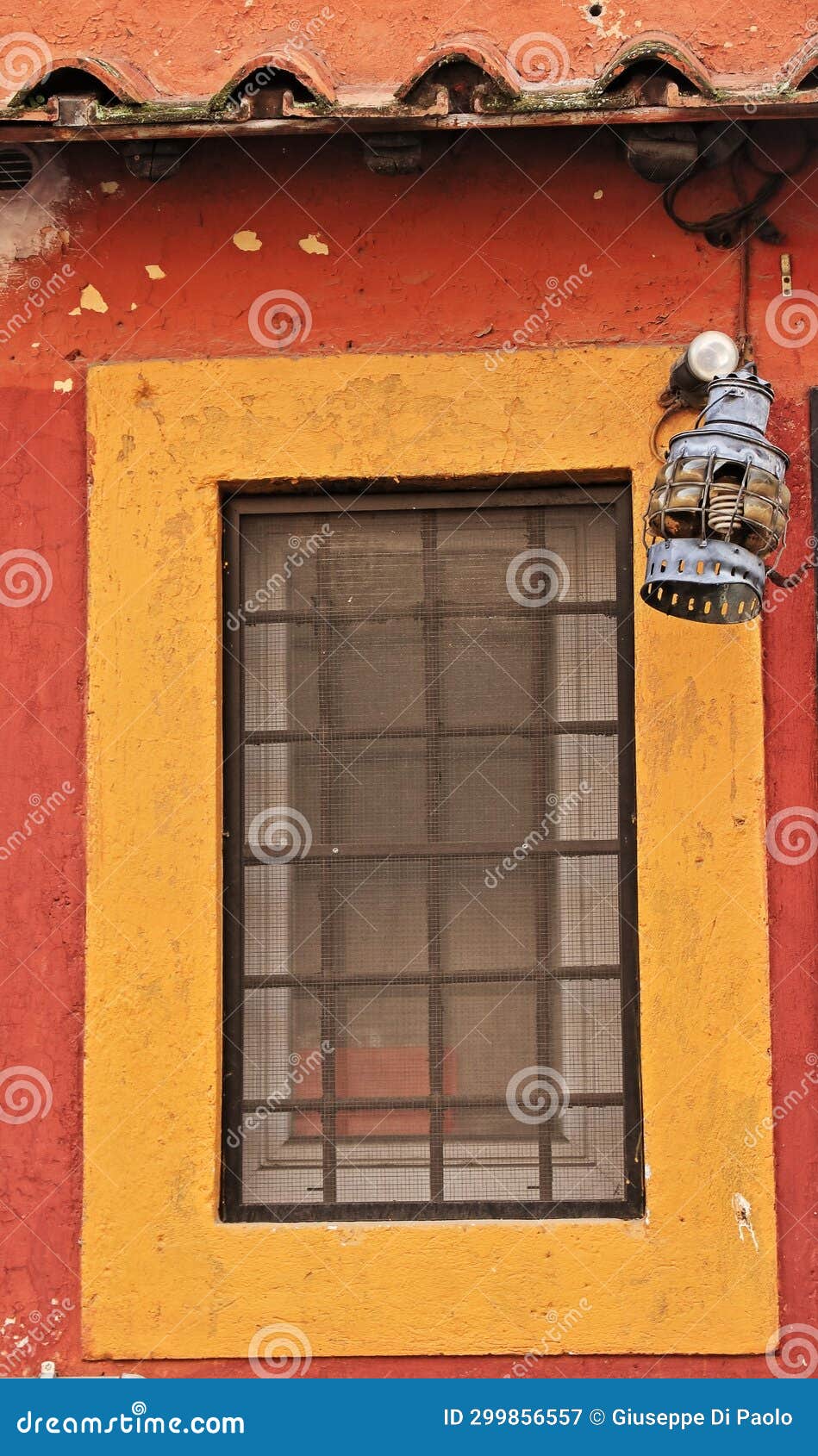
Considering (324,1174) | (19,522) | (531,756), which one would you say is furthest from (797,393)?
(324,1174)

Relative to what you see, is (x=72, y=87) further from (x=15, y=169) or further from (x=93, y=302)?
(x=93, y=302)

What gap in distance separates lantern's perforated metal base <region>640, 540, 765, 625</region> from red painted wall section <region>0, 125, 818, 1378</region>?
0.51m

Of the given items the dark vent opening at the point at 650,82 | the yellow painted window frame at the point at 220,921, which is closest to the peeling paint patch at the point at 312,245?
the yellow painted window frame at the point at 220,921

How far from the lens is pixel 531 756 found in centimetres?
374

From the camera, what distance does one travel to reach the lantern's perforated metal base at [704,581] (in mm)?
3133

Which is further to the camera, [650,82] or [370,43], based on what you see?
[370,43]

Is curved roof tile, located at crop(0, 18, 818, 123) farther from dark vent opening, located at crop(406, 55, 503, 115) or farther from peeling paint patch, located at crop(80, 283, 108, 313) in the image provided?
peeling paint patch, located at crop(80, 283, 108, 313)

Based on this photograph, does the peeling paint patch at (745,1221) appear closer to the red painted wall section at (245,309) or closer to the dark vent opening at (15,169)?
the red painted wall section at (245,309)

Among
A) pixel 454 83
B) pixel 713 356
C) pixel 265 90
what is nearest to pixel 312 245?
pixel 265 90

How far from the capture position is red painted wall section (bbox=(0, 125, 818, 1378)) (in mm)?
3633

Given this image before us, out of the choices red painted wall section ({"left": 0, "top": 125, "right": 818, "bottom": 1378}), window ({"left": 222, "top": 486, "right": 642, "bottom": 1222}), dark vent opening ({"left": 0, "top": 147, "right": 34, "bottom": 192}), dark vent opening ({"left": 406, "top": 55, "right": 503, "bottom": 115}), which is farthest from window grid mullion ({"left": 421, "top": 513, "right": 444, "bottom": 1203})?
dark vent opening ({"left": 0, "top": 147, "right": 34, "bottom": 192})

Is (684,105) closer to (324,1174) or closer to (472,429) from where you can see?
(472,429)

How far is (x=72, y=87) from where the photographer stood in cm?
353

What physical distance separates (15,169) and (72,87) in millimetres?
430
